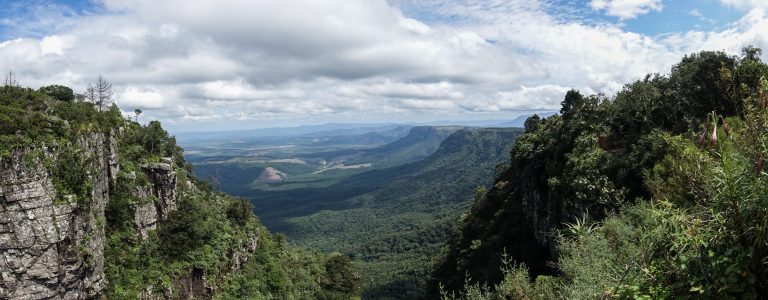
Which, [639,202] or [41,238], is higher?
[639,202]

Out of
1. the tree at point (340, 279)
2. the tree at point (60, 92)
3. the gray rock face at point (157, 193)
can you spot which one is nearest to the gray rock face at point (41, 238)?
the gray rock face at point (157, 193)

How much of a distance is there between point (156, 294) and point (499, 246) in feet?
128

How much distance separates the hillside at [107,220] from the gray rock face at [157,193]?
111 millimetres

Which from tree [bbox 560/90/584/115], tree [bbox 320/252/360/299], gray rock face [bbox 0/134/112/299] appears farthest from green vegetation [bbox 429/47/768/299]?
gray rock face [bbox 0/134/112/299]

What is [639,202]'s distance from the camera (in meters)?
22.1

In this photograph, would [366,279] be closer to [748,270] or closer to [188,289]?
[188,289]

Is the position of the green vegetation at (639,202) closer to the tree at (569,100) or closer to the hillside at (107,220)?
the tree at (569,100)

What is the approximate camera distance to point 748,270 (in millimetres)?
6672

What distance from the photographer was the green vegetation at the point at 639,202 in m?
6.93

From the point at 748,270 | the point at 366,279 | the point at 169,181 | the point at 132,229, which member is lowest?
the point at 366,279

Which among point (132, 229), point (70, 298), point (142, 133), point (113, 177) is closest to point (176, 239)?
point (132, 229)

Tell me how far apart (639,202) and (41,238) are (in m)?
39.1

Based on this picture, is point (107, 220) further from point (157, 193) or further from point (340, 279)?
point (340, 279)

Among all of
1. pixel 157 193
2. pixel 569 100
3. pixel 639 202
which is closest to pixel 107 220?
pixel 157 193
